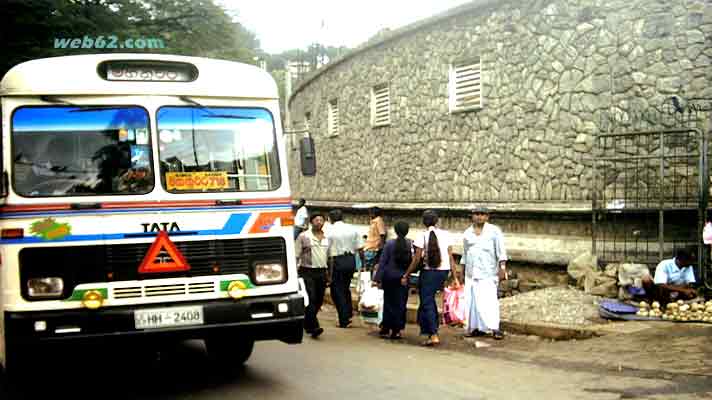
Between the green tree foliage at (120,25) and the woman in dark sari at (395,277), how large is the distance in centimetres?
A: 988

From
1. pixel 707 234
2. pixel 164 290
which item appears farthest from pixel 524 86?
pixel 164 290

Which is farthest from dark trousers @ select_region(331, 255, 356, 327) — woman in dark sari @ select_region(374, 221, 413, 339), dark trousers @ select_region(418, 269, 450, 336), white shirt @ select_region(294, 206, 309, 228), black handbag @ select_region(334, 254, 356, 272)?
white shirt @ select_region(294, 206, 309, 228)

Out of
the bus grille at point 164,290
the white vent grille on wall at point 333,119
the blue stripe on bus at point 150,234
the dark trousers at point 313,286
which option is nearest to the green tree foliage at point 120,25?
the white vent grille on wall at point 333,119

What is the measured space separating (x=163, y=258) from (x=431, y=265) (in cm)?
442

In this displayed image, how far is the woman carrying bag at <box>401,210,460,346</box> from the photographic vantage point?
415 inches

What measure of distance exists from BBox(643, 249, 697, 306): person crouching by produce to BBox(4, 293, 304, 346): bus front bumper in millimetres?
5886

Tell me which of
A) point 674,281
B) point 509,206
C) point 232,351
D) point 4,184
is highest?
point 4,184

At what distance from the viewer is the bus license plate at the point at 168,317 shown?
678cm

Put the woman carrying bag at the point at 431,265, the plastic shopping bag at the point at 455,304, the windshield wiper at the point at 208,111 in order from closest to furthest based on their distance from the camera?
the windshield wiper at the point at 208,111
the woman carrying bag at the point at 431,265
the plastic shopping bag at the point at 455,304

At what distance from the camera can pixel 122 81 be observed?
7.12m

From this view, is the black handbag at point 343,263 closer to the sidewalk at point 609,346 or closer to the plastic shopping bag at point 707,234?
the sidewalk at point 609,346

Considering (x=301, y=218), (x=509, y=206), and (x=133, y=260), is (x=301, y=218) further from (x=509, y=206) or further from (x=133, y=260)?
(x=133, y=260)

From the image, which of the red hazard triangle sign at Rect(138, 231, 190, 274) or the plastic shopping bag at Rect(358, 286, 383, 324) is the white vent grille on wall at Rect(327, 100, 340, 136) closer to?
the plastic shopping bag at Rect(358, 286, 383, 324)

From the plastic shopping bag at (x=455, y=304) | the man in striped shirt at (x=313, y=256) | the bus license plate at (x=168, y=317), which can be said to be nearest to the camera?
the bus license plate at (x=168, y=317)
